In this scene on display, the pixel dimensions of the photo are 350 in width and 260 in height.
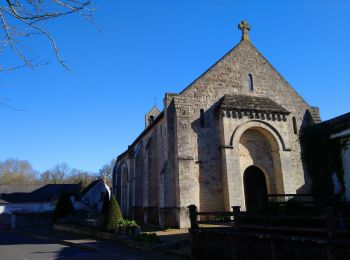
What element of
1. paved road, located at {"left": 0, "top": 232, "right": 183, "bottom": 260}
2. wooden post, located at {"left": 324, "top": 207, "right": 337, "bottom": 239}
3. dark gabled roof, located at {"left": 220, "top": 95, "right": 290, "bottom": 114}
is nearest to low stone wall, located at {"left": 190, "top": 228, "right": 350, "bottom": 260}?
wooden post, located at {"left": 324, "top": 207, "right": 337, "bottom": 239}

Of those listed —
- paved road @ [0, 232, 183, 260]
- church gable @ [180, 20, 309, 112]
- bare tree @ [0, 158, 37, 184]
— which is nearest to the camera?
paved road @ [0, 232, 183, 260]

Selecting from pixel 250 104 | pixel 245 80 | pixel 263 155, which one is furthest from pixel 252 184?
pixel 245 80

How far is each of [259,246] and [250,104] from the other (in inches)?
468

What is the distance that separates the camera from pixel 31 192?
154 ft

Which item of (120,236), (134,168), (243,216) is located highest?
(134,168)

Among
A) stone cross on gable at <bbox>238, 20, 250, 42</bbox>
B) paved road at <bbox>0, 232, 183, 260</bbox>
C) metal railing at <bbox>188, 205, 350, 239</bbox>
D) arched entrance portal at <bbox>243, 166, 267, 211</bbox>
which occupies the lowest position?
paved road at <bbox>0, 232, 183, 260</bbox>

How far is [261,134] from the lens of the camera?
19.4 m

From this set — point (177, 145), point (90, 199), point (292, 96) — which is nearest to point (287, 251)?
point (177, 145)

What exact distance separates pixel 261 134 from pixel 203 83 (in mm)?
5033

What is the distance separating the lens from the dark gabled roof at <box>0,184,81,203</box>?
1765 inches

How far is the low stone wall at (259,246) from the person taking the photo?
6.67 metres

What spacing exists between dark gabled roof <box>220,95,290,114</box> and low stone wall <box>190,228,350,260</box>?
9.60 metres

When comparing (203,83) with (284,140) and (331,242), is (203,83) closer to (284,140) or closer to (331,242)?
(284,140)

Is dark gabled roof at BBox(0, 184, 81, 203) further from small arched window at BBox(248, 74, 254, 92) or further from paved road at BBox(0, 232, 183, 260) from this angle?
small arched window at BBox(248, 74, 254, 92)
